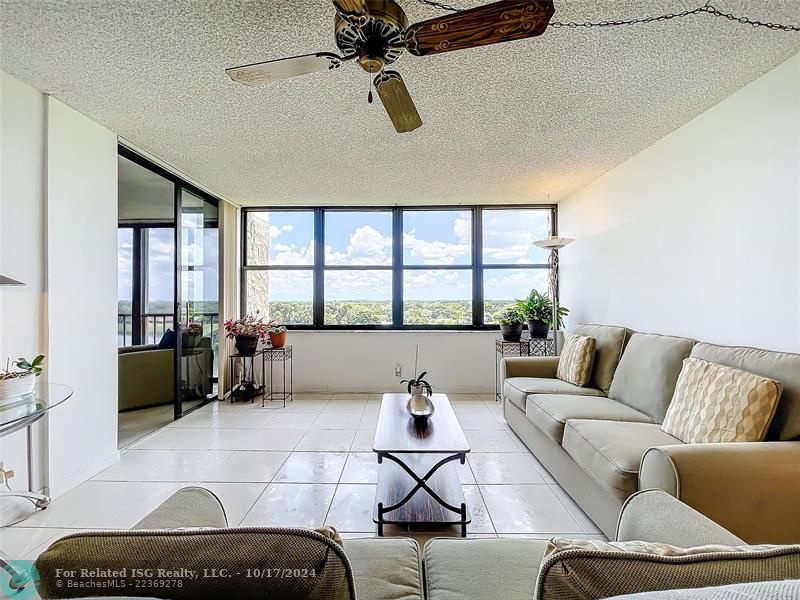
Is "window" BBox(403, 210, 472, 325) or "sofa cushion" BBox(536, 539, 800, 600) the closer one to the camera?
"sofa cushion" BBox(536, 539, 800, 600)

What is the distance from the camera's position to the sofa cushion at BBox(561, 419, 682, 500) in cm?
181

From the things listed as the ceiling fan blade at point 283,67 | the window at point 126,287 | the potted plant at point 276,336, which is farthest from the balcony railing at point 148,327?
the ceiling fan blade at point 283,67

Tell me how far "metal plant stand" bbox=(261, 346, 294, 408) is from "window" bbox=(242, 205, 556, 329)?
496 mm

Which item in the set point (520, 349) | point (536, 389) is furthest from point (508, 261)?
point (536, 389)

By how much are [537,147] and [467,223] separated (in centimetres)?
212

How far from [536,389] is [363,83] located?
2570mm

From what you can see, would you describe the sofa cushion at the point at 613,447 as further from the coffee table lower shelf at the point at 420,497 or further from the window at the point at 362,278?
the window at the point at 362,278

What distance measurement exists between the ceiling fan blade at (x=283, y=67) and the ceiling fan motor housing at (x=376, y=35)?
0.08 m

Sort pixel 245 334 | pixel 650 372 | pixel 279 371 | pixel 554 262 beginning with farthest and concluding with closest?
pixel 279 371
pixel 554 262
pixel 245 334
pixel 650 372

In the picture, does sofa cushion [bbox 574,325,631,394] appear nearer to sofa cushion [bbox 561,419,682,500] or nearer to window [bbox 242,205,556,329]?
sofa cushion [bbox 561,419,682,500]

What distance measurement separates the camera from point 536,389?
3250 millimetres

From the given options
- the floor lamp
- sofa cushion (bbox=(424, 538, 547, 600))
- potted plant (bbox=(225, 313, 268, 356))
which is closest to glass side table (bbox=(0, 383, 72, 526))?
sofa cushion (bbox=(424, 538, 547, 600))

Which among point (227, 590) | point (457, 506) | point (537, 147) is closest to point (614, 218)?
point (537, 147)

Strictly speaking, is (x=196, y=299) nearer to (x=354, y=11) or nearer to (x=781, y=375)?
(x=354, y=11)
